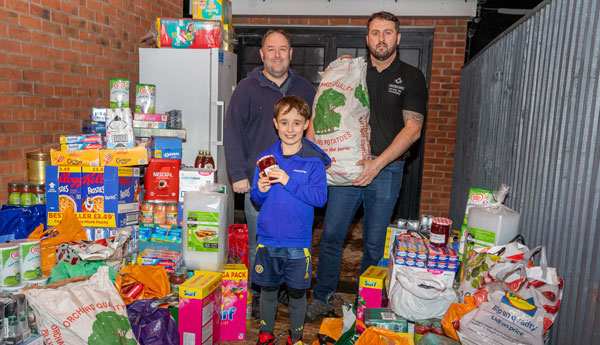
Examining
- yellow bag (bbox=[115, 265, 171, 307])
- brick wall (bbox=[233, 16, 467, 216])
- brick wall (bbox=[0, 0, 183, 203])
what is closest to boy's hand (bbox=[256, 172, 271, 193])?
yellow bag (bbox=[115, 265, 171, 307])

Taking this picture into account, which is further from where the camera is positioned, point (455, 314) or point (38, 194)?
point (38, 194)

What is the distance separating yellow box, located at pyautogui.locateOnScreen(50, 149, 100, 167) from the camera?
273 centimetres

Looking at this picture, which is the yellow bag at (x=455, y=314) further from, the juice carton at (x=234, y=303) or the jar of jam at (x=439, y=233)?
the juice carton at (x=234, y=303)

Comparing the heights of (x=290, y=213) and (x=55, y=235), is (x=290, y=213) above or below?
above

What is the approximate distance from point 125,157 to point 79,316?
1201 millimetres

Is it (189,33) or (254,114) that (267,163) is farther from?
(189,33)

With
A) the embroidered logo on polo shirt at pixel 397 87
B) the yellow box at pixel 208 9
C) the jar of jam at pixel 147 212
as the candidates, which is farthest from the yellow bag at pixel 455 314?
the yellow box at pixel 208 9

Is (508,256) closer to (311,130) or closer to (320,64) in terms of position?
(311,130)

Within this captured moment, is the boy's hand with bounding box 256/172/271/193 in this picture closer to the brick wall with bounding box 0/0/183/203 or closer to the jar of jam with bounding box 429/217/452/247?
the jar of jam with bounding box 429/217/452/247

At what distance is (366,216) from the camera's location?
284 cm

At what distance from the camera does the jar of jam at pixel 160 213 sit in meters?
2.88

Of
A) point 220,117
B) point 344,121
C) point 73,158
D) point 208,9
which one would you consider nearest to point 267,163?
point 344,121

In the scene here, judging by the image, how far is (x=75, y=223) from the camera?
2.62 metres

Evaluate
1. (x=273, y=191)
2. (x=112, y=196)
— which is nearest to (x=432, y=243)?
(x=273, y=191)
